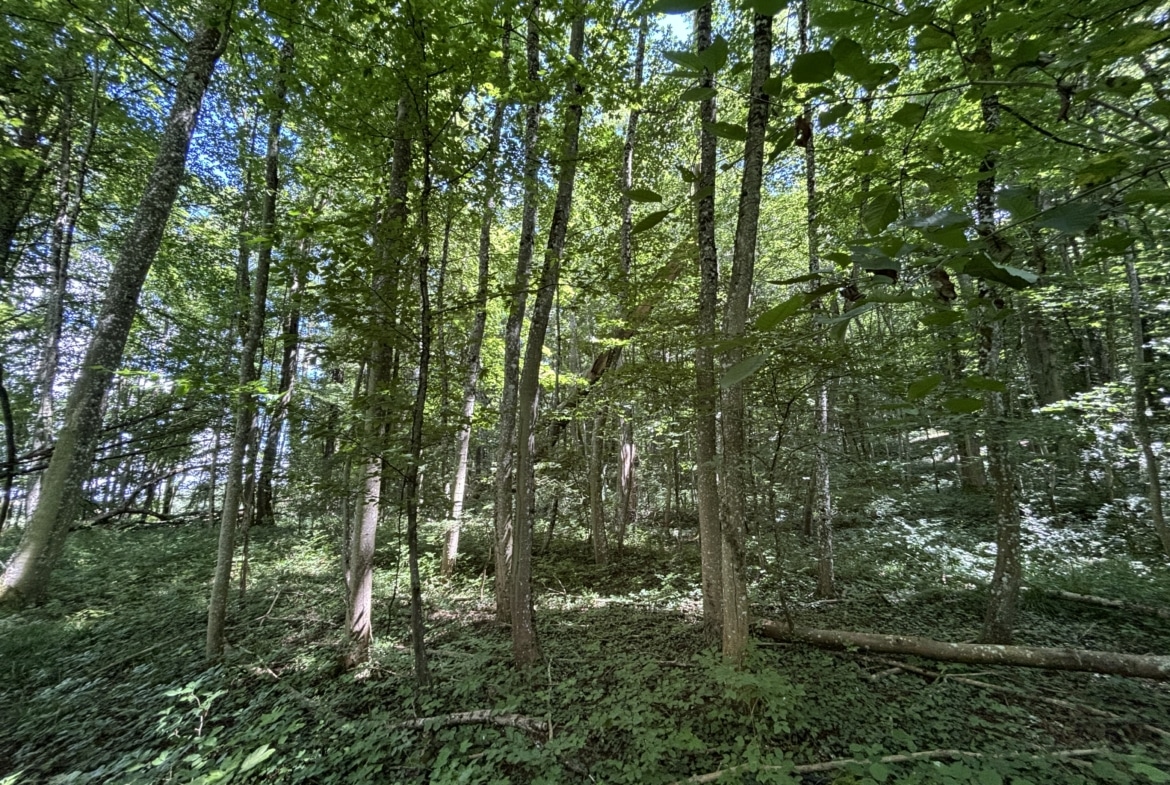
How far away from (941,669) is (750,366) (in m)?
5.01

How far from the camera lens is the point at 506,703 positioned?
371 cm

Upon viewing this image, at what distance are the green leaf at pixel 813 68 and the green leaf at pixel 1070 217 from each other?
35cm

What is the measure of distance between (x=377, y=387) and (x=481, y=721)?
2.78 m

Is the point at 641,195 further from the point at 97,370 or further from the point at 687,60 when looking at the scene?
the point at 97,370

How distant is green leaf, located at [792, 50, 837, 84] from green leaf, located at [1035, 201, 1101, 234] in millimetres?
354

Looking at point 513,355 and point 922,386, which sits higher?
point 513,355

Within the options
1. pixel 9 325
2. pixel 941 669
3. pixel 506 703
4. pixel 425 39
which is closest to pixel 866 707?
pixel 941 669

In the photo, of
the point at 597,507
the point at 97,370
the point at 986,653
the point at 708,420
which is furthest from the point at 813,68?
the point at 597,507

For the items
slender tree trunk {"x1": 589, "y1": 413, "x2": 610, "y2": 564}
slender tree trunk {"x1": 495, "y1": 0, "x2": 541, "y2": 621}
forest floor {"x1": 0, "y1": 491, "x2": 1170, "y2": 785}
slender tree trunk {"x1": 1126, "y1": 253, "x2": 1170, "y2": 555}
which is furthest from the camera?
slender tree trunk {"x1": 589, "y1": 413, "x2": 610, "y2": 564}

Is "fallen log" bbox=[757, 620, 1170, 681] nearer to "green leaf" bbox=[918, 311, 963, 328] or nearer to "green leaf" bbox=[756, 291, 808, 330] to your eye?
"green leaf" bbox=[918, 311, 963, 328]

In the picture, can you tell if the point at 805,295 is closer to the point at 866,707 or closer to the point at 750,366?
the point at 750,366

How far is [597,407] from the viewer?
24.0 ft

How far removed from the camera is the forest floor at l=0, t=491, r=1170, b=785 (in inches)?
120

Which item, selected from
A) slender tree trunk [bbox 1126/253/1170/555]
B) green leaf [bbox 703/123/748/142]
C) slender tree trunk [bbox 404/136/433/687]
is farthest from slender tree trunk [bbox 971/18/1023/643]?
slender tree trunk [bbox 404/136/433/687]
